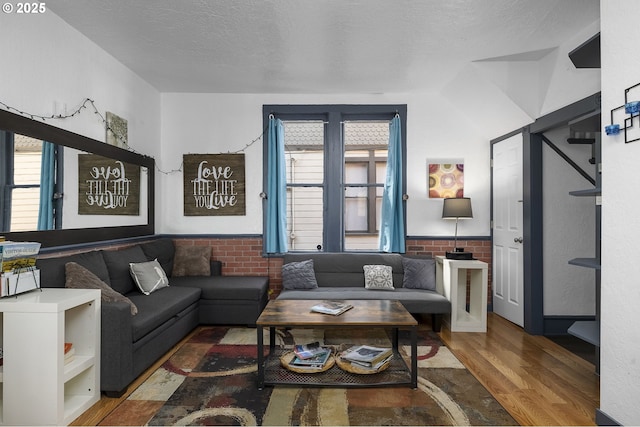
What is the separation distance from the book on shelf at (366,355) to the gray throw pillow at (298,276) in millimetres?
1399

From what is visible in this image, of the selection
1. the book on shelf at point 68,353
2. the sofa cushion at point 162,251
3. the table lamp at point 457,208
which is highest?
the table lamp at point 457,208

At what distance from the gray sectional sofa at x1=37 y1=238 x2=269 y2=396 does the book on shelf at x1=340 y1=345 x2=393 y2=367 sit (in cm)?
147

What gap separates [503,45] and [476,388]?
9.80ft

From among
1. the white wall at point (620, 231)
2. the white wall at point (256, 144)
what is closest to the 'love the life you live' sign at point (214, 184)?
the white wall at point (256, 144)

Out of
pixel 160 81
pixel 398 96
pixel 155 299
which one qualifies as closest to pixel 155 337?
pixel 155 299

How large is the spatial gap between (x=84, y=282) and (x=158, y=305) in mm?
612

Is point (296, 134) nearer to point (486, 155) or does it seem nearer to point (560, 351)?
point (486, 155)

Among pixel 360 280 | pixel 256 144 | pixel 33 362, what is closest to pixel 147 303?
pixel 33 362

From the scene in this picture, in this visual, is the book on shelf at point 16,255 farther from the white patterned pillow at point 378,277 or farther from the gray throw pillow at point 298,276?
the white patterned pillow at point 378,277

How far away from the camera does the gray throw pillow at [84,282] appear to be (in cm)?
266

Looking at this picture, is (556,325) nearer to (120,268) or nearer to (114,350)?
(114,350)

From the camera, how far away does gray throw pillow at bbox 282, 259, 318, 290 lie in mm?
4168

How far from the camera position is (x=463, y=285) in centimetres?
433

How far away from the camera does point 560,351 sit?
3.32 m
